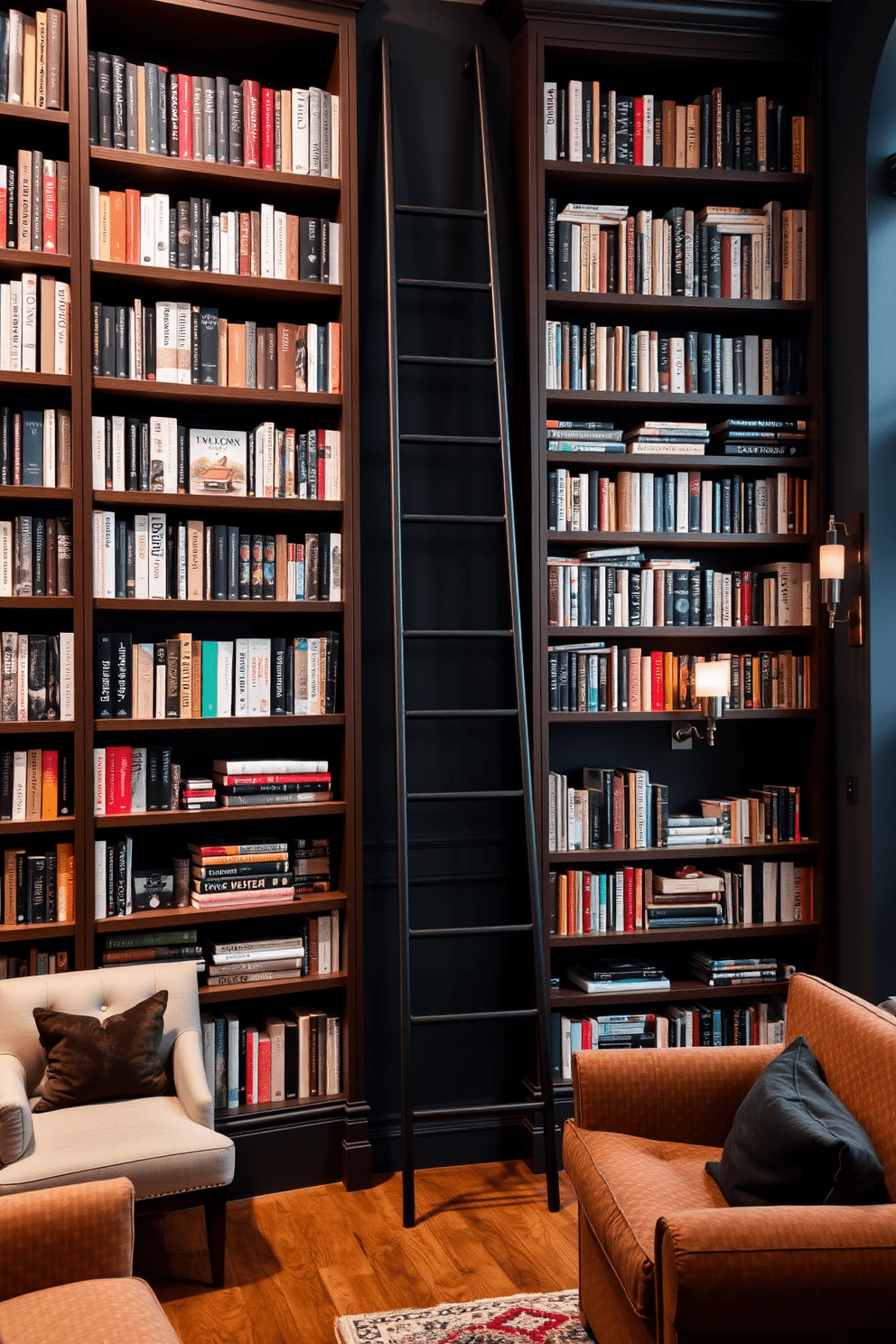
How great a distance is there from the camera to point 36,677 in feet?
10.3

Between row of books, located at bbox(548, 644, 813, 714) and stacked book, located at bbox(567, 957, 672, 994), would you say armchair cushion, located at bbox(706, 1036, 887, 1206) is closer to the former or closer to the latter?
stacked book, located at bbox(567, 957, 672, 994)

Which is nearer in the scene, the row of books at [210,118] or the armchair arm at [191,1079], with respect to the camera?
the armchair arm at [191,1079]

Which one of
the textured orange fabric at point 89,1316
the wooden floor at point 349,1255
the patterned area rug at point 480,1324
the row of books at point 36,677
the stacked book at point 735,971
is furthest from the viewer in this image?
the stacked book at point 735,971

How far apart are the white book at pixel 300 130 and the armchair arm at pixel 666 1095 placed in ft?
8.82

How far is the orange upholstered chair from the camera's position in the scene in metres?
1.85

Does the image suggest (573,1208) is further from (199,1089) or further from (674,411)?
(674,411)

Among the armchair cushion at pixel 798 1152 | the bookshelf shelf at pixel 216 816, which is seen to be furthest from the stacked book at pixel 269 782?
the armchair cushion at pixel 798 1152

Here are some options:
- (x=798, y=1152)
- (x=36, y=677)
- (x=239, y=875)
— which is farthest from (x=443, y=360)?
(x=798, y=1152)

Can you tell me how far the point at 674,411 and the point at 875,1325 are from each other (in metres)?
2.89

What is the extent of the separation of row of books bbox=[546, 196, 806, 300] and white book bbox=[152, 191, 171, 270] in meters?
1.20

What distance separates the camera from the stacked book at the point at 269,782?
11.0 ft

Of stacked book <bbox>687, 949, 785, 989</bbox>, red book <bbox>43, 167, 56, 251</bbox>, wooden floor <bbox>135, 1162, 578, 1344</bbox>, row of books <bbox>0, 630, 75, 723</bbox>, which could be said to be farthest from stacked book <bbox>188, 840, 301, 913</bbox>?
red book <bbox>43, 167, 56, 251</bbox>

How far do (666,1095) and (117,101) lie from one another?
9.94ft

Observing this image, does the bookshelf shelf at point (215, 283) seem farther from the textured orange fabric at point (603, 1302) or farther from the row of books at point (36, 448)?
the textured orange fabric at point (603, 1302)
